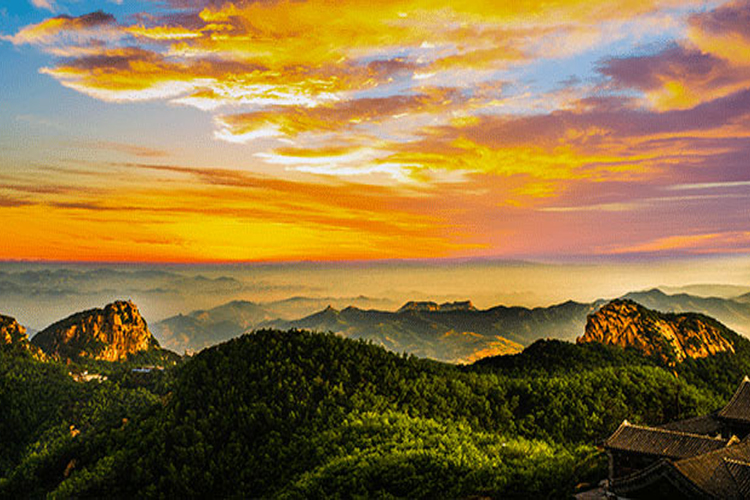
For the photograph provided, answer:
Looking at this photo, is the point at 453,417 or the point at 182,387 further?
the point at 182,387

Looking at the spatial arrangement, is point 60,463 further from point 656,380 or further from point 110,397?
point 656,380

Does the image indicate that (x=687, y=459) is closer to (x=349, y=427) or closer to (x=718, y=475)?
(x=718, y=475)

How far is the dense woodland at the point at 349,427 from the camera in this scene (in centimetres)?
6831

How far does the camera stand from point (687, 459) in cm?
3822

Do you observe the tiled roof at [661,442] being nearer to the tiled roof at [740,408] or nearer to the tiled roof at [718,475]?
the tiled roof at [718,475]

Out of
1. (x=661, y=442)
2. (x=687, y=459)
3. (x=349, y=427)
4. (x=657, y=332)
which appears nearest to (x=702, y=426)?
(x=661, y=442)

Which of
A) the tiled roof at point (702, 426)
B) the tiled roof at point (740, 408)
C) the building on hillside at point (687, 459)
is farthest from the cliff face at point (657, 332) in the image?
the building on hillside at point (687, 459)

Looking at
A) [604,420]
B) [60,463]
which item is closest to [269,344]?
[60,463]

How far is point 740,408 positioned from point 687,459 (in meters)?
22.9

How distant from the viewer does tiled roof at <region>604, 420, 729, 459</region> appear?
4609 centimetres

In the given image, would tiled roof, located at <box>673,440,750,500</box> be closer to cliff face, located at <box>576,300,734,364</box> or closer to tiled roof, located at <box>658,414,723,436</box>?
tiled roof, located at <box>658,414,723,436</box>

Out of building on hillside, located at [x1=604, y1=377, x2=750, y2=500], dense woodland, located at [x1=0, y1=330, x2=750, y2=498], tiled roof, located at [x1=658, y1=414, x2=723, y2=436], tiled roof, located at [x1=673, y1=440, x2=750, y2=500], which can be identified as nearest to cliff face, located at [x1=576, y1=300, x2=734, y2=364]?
dense woodland, located at [x1=0, y1=330, x2=750, y2=498]

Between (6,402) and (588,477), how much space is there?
159 metres

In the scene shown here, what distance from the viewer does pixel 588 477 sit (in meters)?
55.1
